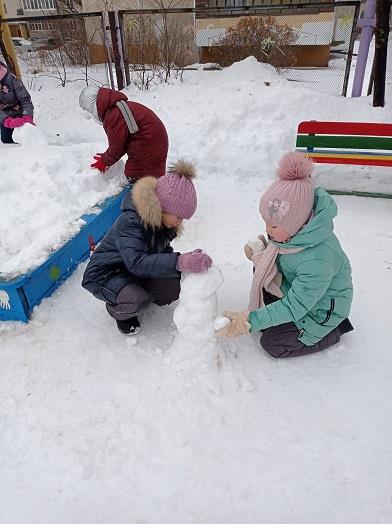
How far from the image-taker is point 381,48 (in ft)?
15.4

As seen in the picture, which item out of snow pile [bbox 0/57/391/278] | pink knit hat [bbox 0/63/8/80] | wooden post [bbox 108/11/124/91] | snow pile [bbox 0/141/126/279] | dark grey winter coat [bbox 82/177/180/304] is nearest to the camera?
dark grey winter coat [bbox 82/177/180/304]

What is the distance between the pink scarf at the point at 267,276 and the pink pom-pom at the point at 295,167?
1.21 ft

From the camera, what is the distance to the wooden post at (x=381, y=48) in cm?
447

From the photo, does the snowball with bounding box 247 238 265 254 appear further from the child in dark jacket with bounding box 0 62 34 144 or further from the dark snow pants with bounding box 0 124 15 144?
the dark snow pants with bounding box 0 124 15 144

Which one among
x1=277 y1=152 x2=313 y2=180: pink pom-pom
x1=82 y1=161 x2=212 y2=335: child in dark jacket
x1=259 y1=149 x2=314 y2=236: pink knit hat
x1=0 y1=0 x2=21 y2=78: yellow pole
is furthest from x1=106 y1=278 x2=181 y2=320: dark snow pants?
x1=0 y1=0 x2=21 y2=78: yellow pole

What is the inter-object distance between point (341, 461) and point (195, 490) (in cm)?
63

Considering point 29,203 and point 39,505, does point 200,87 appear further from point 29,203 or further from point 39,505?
point 39,505

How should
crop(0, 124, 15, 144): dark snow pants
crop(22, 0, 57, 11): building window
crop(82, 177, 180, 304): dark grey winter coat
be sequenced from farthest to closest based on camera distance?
1. crop(22, 0, 57, 11): building window
2. crop(0, 124, 15, 144): dark snow pants
3. crop(82, 177, 180, 304): dark grey winter coat

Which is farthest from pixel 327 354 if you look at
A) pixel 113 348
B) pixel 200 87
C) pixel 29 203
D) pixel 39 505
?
pixel 200 87

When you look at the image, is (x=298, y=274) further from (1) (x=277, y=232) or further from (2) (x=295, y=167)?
(2) (x=295, y=167)

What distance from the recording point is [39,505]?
1.48 meters

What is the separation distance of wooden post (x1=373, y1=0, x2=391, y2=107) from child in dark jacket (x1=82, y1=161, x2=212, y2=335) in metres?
4.05

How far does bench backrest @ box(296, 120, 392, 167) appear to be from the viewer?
13.0 ft

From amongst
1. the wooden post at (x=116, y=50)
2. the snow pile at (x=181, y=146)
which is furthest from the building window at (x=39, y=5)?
the wooden post at (x=116, y=50)
